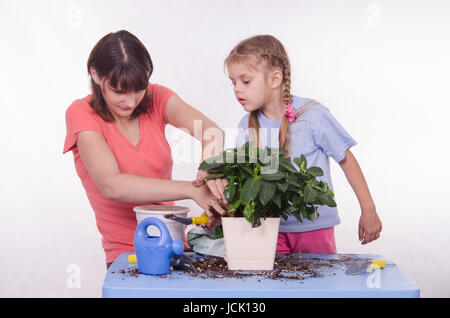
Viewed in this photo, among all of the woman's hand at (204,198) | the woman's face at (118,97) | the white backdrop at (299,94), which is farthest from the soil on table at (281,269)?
the white backdrop at (299,94)

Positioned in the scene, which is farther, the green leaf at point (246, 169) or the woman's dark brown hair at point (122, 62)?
the woman's dark brown hair at point (122, 62)

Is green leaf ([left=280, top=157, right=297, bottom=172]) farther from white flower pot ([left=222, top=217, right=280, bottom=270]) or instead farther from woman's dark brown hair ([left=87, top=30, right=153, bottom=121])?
woman's dark brown hair ([left=87, top=30, right=153, bottom=121])

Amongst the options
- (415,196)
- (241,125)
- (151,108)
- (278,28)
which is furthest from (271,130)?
(415,196)

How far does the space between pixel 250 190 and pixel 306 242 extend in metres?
0.69

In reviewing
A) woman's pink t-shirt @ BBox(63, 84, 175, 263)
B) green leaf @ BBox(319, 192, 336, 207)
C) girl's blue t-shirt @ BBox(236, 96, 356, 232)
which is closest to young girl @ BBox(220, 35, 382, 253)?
girl's blue t-shirt @ BBox(236, 96, 356, 232)

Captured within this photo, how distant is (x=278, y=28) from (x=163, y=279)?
6.70ft

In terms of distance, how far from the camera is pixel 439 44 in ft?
9.77

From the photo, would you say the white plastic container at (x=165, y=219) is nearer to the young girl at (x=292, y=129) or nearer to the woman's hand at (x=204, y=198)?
the woman's hand at (x=204, y=198)

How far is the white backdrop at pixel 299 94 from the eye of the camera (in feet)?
9.37

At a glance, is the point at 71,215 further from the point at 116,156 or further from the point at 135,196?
the point at 135,196

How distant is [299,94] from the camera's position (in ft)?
9.30

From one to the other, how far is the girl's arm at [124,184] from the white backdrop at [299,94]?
126cm
